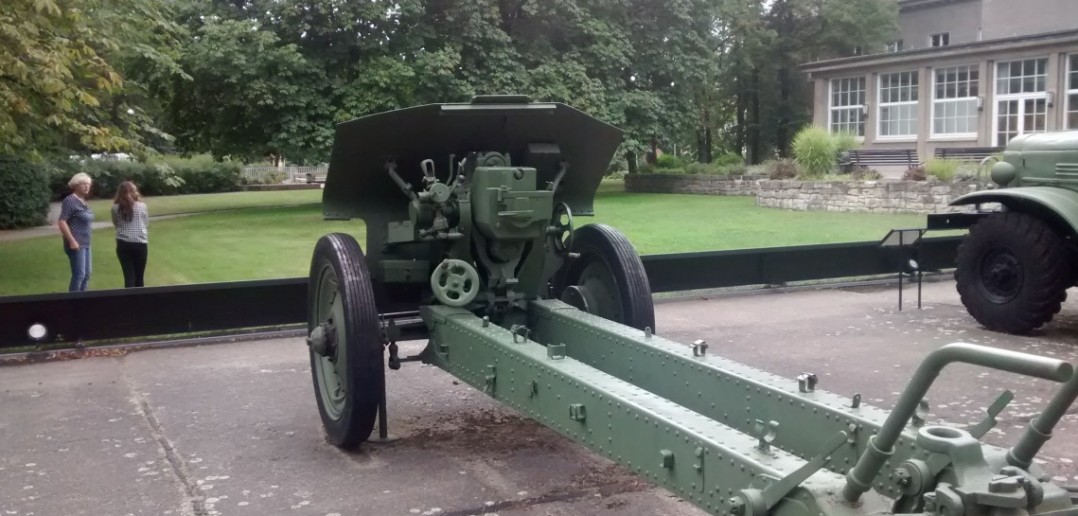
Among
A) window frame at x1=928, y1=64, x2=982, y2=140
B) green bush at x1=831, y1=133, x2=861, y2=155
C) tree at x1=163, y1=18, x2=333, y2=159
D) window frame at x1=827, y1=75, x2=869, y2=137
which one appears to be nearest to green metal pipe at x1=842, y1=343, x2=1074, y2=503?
tree at x1=163, y1=18, x2=333, y2=159

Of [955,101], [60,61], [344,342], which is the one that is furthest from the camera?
[955,101]

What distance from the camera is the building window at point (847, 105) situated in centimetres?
3312

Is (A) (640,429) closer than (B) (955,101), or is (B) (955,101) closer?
(A) (640,429)

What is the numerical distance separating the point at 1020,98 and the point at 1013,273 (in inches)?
867

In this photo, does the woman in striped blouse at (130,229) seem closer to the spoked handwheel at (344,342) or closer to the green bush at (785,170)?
the spoked handwheel at (344,342)

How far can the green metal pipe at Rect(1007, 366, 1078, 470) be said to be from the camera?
2293 mm

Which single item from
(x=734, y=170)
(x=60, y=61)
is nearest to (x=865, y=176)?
(x=734, y=170)

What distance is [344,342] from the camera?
5191 mm

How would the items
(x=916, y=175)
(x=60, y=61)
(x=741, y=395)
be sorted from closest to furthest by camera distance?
(x=741, y=395)
(x=60, y=61)
(x=916, y=175)

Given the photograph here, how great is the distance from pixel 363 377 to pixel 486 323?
2.10ft

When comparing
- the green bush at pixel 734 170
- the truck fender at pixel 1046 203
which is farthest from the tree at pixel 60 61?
the green bush at pixel 734 170

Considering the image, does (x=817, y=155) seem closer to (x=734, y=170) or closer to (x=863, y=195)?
(x=863, y=195)

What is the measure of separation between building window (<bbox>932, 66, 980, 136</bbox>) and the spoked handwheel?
27.3 m

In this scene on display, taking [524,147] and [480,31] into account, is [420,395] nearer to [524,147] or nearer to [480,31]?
[524,147]
